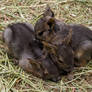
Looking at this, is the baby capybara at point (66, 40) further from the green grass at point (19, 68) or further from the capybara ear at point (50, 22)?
the green grass at point (19, 68)

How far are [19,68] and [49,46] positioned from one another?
687mm

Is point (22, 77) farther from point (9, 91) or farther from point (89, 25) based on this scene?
point (89, 25)

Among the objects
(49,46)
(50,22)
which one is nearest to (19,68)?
(49,46)

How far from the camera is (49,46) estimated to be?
4418 millimetres

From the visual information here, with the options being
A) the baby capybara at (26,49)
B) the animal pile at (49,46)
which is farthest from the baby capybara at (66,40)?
the baby capybara at (26,49)

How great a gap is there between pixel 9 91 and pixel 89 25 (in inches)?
94.1

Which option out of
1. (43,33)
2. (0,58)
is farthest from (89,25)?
(0,58)

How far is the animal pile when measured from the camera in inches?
171

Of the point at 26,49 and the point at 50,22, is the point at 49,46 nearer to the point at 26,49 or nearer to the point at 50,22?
the point at 50,22

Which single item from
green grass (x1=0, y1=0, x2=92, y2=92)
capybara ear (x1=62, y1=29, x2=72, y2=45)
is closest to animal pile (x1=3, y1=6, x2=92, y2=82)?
capybara ear (x1=62, y1=29, x2=72, y2=45)

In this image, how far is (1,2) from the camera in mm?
6207

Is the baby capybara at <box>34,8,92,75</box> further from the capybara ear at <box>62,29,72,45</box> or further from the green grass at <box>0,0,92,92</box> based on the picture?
the green grass at <box>0,0,92,92</box>

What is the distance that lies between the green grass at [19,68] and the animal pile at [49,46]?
0.13m

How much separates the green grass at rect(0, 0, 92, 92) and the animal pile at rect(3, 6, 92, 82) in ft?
0.41
